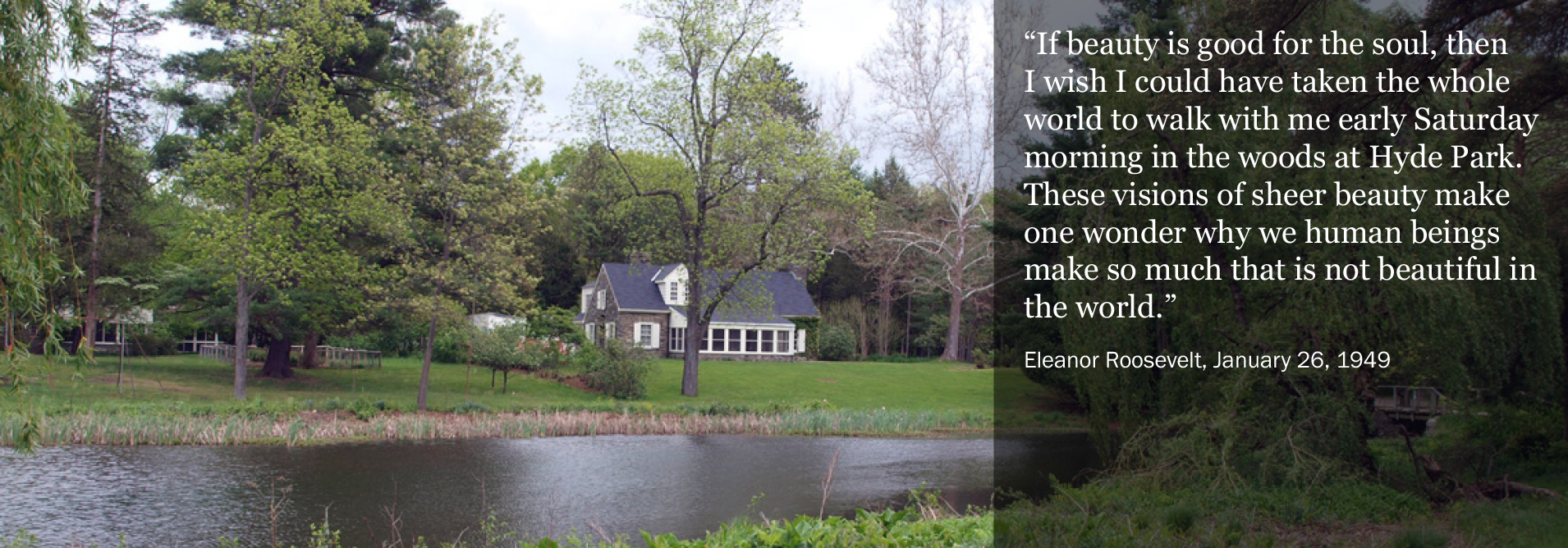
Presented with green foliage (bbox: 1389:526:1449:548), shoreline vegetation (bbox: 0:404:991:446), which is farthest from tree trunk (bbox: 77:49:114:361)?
green foliage (bbox: 1389:526:1449:548)

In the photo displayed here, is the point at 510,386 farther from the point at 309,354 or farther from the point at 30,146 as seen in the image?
the point at 30,146

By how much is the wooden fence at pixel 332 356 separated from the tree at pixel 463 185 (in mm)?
9551

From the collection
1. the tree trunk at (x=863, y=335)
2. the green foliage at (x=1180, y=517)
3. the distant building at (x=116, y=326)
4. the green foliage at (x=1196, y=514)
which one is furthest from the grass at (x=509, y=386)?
the green foliage at (x=1180, y=517)

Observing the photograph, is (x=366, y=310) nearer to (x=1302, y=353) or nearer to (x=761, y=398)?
(x=761, y=398)

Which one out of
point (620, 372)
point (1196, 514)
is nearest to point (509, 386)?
point (620, 372)

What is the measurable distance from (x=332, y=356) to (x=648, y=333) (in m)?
13.1

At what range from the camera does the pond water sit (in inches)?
512

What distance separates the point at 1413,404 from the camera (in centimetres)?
2277

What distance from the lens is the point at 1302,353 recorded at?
35.8ft

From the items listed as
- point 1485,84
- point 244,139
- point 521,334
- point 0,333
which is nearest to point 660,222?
point 521,334

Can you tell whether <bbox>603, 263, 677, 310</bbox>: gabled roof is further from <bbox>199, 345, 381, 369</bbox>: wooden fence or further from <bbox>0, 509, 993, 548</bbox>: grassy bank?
<bbox>0, 509, 993, 548</bbox>: grassy bank

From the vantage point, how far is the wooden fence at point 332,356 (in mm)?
35134

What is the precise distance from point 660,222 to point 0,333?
19181mm

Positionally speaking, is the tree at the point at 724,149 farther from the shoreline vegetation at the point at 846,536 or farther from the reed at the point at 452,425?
the shoreline vegetation at the point at 846,536
